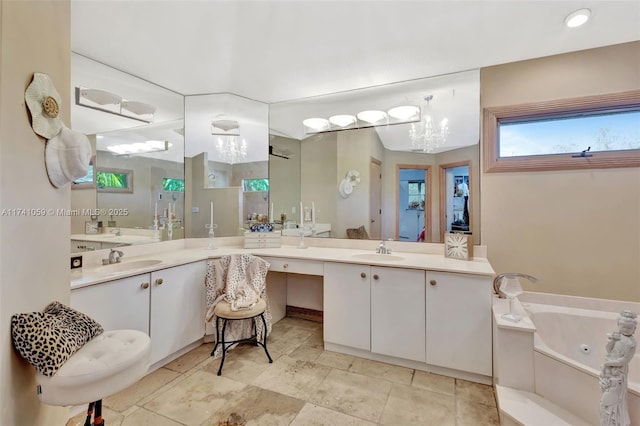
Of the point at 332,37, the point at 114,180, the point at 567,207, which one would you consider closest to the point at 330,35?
the point at 332,37

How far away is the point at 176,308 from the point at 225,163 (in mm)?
1623

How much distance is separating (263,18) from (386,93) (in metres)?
1.39

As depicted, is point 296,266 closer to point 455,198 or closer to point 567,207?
point 455,198

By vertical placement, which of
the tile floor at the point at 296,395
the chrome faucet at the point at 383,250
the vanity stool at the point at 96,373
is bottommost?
the tile floor at the point at 296,395

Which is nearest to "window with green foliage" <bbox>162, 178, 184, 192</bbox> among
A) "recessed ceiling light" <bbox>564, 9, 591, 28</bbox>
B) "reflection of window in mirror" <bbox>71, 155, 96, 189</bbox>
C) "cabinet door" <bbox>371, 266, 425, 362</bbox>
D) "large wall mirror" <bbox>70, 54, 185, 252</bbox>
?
"large wall mirror" <bbox>70, 54, 185, 252</bbox>

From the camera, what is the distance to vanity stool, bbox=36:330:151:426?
105 centimetres

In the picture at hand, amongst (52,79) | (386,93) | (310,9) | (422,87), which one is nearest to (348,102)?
(386,93)

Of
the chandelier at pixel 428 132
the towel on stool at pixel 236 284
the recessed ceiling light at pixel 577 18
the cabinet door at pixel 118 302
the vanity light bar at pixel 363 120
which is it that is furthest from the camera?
the vanity light bar at pixel 363 120

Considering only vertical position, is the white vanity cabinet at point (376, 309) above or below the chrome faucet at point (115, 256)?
below

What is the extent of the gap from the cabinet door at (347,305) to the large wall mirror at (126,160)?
69.9 inches

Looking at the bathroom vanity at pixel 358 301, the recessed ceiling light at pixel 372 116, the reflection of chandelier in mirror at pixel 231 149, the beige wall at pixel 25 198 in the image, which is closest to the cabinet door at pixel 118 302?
the bathroom vanity at pixel 358 301

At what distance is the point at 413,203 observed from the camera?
106 inches

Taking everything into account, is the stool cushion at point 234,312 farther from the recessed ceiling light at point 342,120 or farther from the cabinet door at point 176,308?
the recessed ceiling light at point 342,120

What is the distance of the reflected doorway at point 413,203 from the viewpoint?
2654mm
